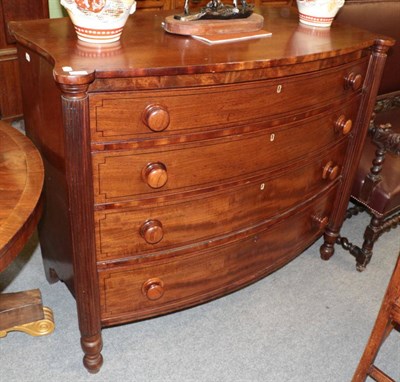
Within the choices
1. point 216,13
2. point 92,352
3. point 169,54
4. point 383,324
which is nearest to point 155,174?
point 169,54

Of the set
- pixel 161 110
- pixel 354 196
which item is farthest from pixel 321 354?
pixel 161 110

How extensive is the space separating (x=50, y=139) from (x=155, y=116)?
1.34 feet

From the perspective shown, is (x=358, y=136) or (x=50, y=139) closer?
(x=50, y=139)

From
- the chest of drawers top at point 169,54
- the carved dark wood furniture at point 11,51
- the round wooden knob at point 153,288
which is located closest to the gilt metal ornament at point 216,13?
the chest of drawers top at point 169,54

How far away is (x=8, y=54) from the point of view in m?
3.52

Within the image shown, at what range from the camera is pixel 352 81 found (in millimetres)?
2012

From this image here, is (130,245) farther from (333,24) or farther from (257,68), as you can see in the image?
(333,24)

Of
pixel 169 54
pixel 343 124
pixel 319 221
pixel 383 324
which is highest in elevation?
pixel 169 54

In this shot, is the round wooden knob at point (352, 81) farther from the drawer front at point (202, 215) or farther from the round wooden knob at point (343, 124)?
the drawer front at point (202, 215)

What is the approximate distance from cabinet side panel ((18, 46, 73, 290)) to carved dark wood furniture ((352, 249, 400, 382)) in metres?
1.13

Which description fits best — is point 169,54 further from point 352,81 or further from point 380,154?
point 380,154

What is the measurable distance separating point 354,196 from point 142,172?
1400 mm

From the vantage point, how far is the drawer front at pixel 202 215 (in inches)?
64.0

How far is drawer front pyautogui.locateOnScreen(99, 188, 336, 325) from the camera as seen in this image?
1.76 metres
